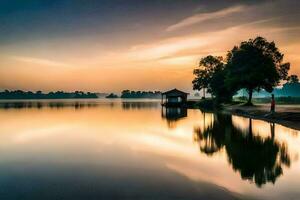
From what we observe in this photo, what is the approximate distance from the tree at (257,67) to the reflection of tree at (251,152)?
3554 centimetres

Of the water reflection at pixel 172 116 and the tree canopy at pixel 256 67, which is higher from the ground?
the tree canopy at pixel 256 67

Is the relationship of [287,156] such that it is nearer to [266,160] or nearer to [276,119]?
[266,160]

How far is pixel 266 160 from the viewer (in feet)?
55.5

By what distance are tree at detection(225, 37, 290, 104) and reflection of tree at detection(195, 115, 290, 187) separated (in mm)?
35539

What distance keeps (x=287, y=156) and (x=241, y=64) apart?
49421 mm

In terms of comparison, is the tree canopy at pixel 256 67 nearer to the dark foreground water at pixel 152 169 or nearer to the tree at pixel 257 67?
the tree at pixel 257 67

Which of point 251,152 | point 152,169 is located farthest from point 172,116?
point 152,169

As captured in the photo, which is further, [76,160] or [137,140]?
[137,140]

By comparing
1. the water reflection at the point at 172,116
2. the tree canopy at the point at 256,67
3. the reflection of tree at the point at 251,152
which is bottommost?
the water reflection at the point at 172,116

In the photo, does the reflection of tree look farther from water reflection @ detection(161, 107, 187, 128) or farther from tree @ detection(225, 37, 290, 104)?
tree @ detection(225, 37, 290, 104)

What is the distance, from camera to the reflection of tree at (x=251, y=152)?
14188 millimetres

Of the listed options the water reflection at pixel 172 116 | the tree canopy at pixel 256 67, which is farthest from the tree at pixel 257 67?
the water reflection at pixel 172 116

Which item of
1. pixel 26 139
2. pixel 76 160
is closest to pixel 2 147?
pixel 26 139

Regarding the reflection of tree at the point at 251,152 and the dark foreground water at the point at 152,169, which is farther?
the reflection of tree at the point at 251,152
